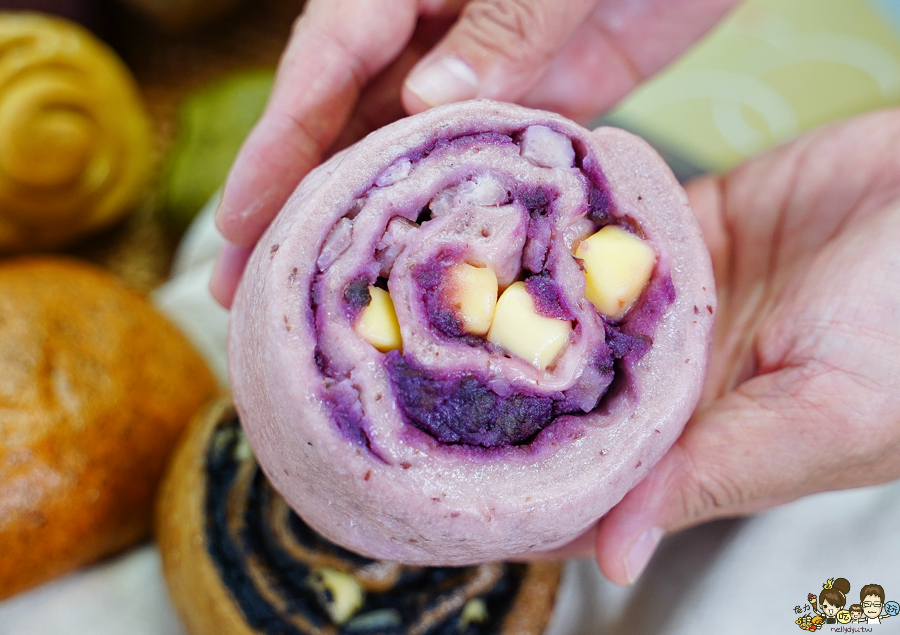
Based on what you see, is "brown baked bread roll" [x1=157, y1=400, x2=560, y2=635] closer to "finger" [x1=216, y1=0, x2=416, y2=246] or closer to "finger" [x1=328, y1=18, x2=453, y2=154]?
"finger" [x1=216, y1=0, x2=416, y2=246]

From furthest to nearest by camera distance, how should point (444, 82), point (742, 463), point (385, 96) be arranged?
point (385, 96), point (444, 82), point (742, 463)

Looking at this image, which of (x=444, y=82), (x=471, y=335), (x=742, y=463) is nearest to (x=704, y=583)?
(x=742, y=463)

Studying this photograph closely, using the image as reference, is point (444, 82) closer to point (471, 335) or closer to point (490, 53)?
point (490, 53)

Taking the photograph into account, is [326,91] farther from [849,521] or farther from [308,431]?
[849,521]

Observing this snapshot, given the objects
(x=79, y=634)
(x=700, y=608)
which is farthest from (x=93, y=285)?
(x=700, y=608)

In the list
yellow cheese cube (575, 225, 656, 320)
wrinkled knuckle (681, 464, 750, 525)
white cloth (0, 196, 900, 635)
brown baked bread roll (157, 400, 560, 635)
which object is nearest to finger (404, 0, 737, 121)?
yellow cheese cube (575, 225, 656, 320)

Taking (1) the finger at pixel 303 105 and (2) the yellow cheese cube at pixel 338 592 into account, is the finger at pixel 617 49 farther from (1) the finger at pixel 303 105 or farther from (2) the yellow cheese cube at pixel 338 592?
(2) the yellow cheese cube at pixel 338 592
